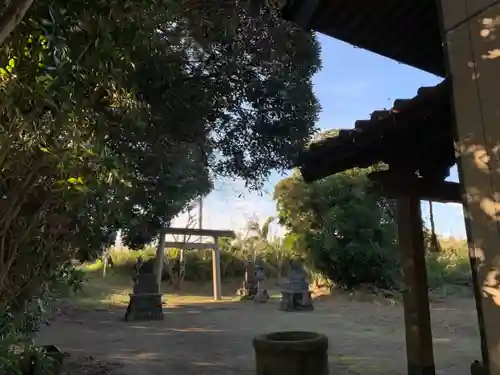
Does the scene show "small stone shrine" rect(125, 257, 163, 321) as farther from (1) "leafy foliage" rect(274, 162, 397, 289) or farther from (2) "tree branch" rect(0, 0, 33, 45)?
(2) "tree branch" rect(0, 0, 33, 45)

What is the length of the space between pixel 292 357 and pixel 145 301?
803cm

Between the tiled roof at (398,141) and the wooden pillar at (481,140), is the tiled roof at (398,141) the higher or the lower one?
the higher one

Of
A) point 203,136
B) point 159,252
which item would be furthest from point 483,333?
point 159,252

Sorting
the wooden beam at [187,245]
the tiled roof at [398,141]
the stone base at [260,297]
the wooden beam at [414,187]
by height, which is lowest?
the stone base at [260,297]

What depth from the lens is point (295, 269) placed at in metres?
13.3

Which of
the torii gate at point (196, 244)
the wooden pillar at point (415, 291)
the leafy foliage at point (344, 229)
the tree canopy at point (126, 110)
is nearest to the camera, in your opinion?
the tree canopy at point (126, 110)

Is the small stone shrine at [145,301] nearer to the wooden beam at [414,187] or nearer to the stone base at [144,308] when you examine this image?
the stone base at [144,308]

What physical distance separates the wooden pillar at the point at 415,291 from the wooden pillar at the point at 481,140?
187 cm

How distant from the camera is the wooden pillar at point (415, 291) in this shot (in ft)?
12.5

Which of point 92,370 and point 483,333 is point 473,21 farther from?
point 92,370

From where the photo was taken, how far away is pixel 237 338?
813 centimetres

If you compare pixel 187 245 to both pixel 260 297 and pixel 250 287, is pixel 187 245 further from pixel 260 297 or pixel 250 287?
pixel 260 297

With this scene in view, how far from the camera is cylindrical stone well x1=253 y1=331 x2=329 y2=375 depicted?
4082mm

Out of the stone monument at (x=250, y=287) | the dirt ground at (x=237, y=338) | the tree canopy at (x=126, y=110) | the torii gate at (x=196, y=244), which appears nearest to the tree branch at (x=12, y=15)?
the tree canopy at (x=126, y=110)
